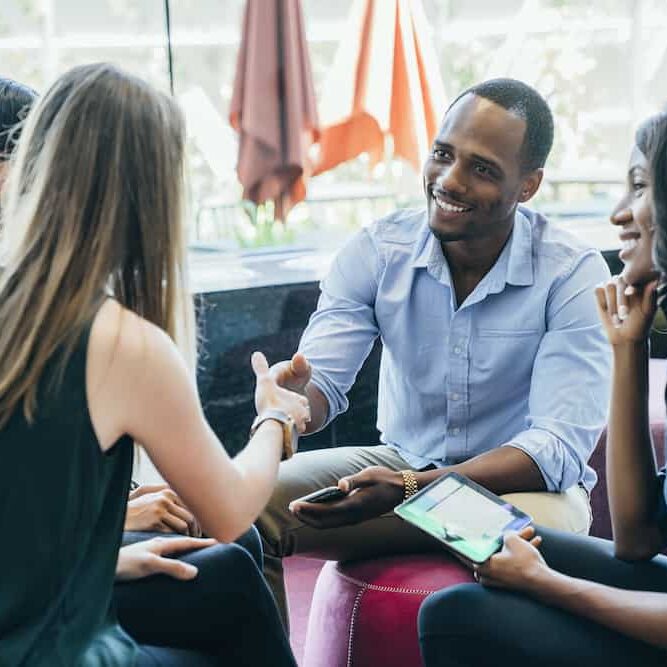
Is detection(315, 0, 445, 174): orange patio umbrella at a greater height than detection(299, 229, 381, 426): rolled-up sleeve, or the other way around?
detection(315, 0, 445, 174): orange patio umbrella

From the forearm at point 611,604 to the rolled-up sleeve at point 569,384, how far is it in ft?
1.69

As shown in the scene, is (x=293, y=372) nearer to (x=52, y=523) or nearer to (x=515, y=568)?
(x=515, y=568)

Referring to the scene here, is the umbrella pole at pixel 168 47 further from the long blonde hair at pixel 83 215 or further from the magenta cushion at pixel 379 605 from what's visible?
the long blonde hair at pixel 83 215

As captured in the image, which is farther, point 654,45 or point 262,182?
point 654,45

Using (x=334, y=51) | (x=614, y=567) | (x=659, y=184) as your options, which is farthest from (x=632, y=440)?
(x=334, y=51)

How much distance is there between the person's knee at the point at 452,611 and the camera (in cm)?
159

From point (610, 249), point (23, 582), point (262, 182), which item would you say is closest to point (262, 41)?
point (262, 182)

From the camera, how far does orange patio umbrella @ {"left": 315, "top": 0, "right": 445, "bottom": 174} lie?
12.8 ft

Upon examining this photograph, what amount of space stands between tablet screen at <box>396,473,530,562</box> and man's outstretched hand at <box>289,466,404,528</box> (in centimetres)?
17

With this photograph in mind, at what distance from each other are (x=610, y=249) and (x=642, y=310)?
6.45ft

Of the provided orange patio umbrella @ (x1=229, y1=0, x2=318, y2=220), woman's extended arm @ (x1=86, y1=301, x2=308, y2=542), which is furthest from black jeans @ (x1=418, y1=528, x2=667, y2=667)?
orange patio umbrella @ (x1=229, y1=0, x2=318, y2=220)

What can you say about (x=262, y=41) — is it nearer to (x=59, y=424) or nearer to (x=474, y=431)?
(x=474, y=431)

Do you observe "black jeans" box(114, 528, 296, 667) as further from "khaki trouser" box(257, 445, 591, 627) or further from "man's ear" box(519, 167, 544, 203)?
"man's ear" box(519, 167, 544, 203)

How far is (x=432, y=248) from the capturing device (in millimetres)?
2373
